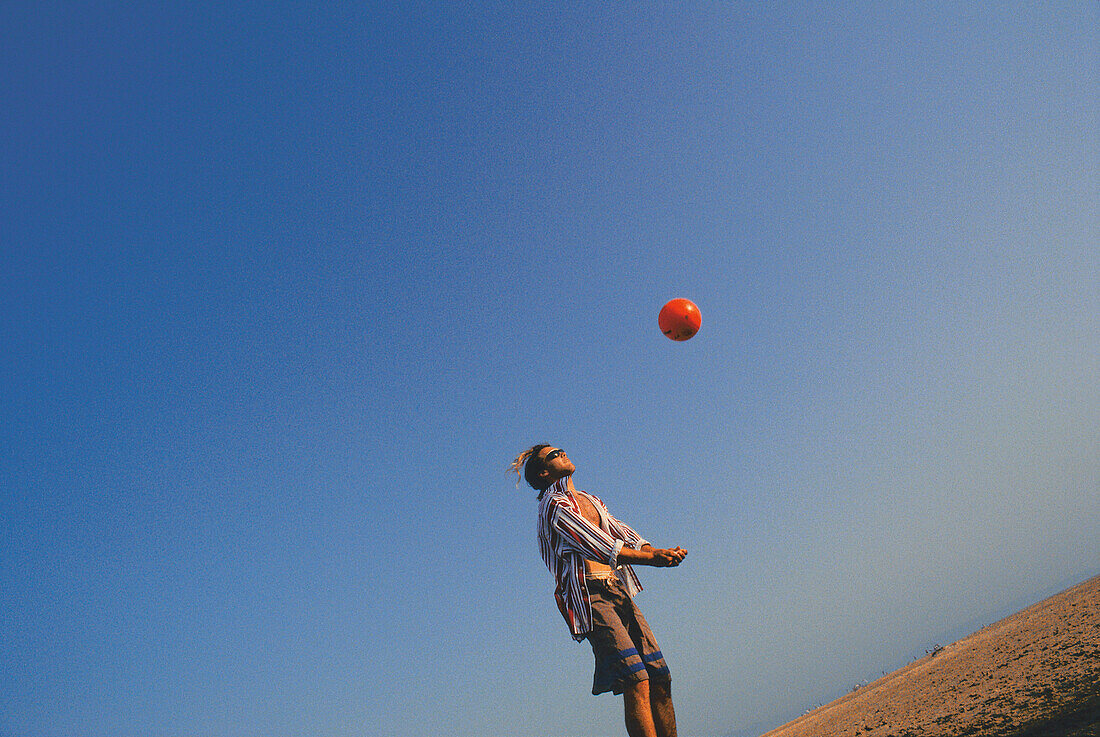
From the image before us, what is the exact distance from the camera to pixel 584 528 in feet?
13.4

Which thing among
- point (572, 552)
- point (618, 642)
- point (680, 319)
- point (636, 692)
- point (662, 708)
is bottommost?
point (662, 708)

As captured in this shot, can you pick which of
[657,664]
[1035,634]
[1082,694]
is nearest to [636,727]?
[657,664]

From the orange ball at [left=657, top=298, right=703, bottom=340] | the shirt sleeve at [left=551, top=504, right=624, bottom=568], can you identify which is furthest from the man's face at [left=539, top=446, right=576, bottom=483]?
the orange ball at [left=657, top=298, right=703, bottom=340]

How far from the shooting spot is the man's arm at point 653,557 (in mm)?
4031

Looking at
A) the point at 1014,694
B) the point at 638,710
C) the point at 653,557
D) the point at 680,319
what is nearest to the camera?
the point at 638,710

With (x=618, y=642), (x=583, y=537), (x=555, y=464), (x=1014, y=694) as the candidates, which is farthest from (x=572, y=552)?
(x=1014, y=694)

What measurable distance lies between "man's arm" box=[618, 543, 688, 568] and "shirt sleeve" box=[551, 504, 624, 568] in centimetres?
6

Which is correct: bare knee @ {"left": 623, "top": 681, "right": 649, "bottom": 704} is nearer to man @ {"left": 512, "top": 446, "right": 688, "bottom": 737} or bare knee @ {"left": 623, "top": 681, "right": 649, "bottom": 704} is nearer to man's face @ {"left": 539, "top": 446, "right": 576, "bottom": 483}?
man @ {"left": 512, "top": 446, "right": 688, "bottom": 737}

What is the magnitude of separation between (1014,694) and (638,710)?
113 inches

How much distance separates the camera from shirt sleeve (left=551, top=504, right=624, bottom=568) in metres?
4.02

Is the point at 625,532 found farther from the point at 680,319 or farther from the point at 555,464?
the point at 680,319

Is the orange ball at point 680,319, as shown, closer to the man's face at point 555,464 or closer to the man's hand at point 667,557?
the man's face at point 555,464

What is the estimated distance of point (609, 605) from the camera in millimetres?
4121

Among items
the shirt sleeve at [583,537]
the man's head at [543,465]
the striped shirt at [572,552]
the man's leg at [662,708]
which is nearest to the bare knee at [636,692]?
the man's leg at [662,708]
